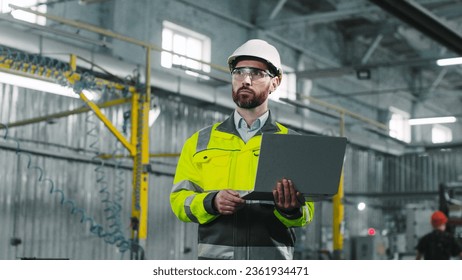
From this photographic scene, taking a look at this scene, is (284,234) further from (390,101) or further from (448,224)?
(390,101)

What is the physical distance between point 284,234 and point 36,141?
375 inches

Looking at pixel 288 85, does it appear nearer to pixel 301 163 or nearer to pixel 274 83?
pixel 274 83

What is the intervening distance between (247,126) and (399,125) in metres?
22.9

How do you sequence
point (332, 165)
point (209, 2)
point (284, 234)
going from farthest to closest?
1. point (209, 2)
2. point (284, 234)
3. point (332, 165)

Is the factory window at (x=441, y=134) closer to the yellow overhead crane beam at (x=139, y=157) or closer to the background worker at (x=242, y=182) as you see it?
the yellow overhead crane beam at (x=139, y=157)

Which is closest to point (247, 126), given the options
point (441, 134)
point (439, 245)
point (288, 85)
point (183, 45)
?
point (439, 245)

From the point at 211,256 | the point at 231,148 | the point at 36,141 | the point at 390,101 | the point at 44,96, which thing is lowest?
the point at 211,256

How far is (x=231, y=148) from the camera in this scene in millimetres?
2834

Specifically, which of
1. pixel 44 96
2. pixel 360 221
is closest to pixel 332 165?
pixel 44 96

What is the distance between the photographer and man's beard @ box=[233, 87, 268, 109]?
2.71 meters

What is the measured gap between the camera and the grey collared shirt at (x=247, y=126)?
2.85m

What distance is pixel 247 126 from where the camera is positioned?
2865mm

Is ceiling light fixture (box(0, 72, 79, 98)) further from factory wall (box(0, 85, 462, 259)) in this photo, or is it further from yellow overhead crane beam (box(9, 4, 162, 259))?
factory wall (box(0, 85, 462, 259))

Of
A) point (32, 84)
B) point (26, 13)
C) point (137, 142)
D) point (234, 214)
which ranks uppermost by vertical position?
point (26, 13)
